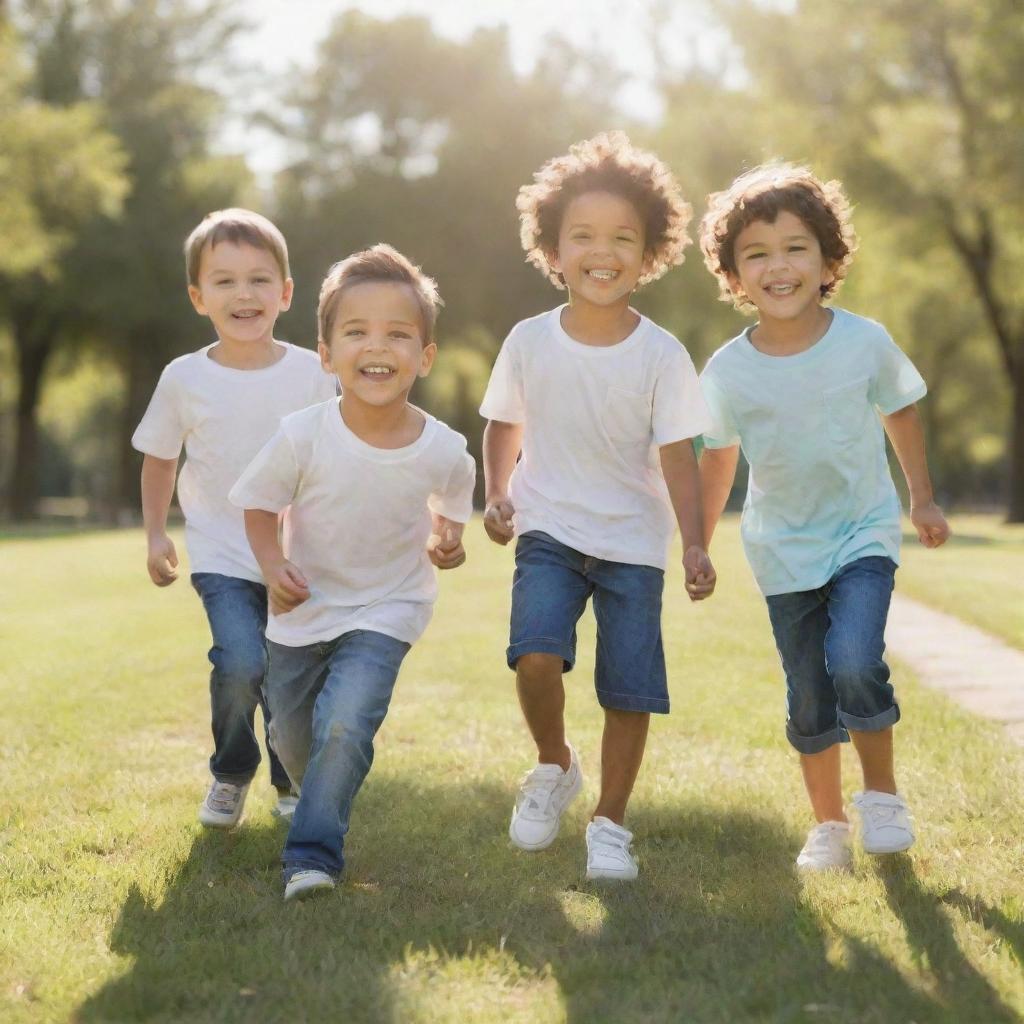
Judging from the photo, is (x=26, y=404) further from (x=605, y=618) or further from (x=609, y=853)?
(x=609, y=853)

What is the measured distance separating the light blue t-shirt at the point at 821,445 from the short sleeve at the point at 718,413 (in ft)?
0.11

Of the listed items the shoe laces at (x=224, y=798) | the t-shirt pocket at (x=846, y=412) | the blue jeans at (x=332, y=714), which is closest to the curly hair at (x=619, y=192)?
the t-shirt pocket at (x=846, y=412)

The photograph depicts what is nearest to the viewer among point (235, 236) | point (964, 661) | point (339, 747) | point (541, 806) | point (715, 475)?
point (339, 747)

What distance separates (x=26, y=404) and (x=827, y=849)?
32.9 m

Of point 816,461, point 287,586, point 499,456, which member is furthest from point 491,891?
point 816,461

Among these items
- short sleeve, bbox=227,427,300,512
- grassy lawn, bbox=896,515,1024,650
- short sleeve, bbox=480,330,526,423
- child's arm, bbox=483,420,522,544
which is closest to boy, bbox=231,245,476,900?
short sleeve, bbox=227,427,300,512

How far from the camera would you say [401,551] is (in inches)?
164

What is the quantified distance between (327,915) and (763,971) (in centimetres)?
109

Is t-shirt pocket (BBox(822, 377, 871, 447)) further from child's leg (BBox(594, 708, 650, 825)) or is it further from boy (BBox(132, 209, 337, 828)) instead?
boy (BBox(132, 209, 337, 828))

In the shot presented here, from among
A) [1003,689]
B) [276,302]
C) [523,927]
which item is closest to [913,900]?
[523,927]

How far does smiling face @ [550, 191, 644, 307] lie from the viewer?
429 centimetres

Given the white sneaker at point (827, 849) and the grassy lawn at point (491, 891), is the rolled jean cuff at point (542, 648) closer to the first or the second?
the grassy lawn at point (491, 891)

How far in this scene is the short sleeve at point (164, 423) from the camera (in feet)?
15.5

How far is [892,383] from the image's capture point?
4.20m
